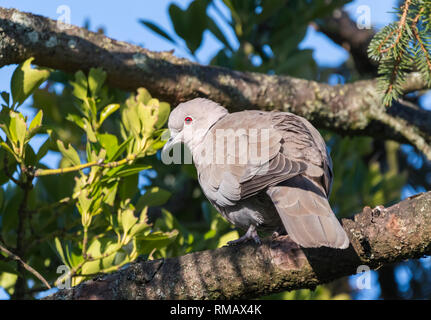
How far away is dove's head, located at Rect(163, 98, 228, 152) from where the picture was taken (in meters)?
3.32

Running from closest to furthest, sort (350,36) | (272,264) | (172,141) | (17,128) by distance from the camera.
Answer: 1. (272,264)
2. (17,128)
3. (172,141)
4. (350,36)

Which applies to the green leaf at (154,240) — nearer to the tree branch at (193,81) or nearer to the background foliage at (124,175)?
the background foliage at (124,175)

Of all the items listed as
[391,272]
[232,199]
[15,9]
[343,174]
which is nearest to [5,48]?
[15,9]

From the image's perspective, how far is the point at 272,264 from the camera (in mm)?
2305

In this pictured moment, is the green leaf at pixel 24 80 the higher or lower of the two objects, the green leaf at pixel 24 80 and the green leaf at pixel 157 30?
the lower

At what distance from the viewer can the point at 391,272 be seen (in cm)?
465

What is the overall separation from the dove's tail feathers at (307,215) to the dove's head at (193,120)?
0.97 meters

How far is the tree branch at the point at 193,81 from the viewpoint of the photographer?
3082 mm

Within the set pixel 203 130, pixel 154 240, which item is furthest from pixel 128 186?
pixel 203 130

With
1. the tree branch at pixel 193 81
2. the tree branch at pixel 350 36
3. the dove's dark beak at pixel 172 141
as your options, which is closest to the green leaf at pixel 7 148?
the tree branch at pixel 193 81

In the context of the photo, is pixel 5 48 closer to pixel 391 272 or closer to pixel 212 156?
pixel 212 156

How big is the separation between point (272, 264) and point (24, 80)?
1611 millimetres

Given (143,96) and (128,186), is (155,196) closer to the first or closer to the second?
(128,186)
